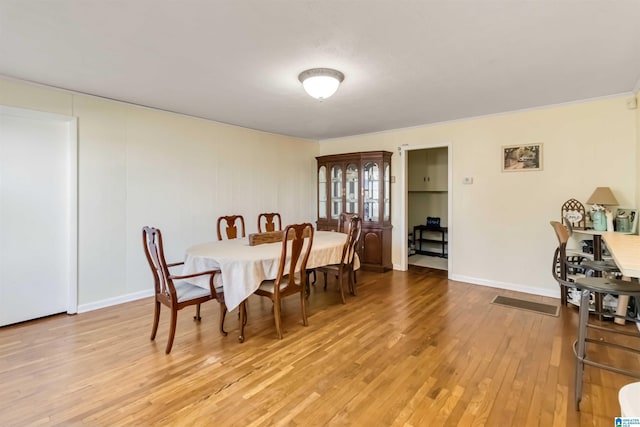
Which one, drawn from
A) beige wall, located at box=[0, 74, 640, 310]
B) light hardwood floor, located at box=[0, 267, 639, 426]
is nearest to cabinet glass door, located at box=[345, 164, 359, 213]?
beige wall, located at box=[0, 74, 640, 310]

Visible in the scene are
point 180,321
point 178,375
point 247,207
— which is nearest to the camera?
point 178,375

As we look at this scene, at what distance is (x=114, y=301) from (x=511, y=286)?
4.93 m

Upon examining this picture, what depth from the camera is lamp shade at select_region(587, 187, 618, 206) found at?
10.5 ft

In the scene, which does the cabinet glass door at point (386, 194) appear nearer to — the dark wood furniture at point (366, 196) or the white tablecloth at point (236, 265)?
the dark wood furniture at point (366, 196)

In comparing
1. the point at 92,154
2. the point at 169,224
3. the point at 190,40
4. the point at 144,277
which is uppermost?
the point at 190,40

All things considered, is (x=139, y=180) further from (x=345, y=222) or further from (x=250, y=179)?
(x=345, y=222)

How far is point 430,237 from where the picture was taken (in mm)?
6766

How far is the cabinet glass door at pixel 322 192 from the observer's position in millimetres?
A: 5816

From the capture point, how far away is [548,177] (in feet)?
12.4

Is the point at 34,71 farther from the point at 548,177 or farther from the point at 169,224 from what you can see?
the point at 548,177

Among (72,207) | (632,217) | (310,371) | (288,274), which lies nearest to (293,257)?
(288,274)

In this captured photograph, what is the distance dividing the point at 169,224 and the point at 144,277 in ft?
2.33

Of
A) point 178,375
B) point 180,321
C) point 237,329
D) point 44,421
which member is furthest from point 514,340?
point 44,421

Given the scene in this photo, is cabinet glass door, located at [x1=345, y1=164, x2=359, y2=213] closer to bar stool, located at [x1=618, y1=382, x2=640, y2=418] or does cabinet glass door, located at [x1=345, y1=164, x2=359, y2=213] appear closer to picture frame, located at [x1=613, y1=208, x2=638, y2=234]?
picture frame, located at [x1=613, y1=208, x2=638, y2=234]
